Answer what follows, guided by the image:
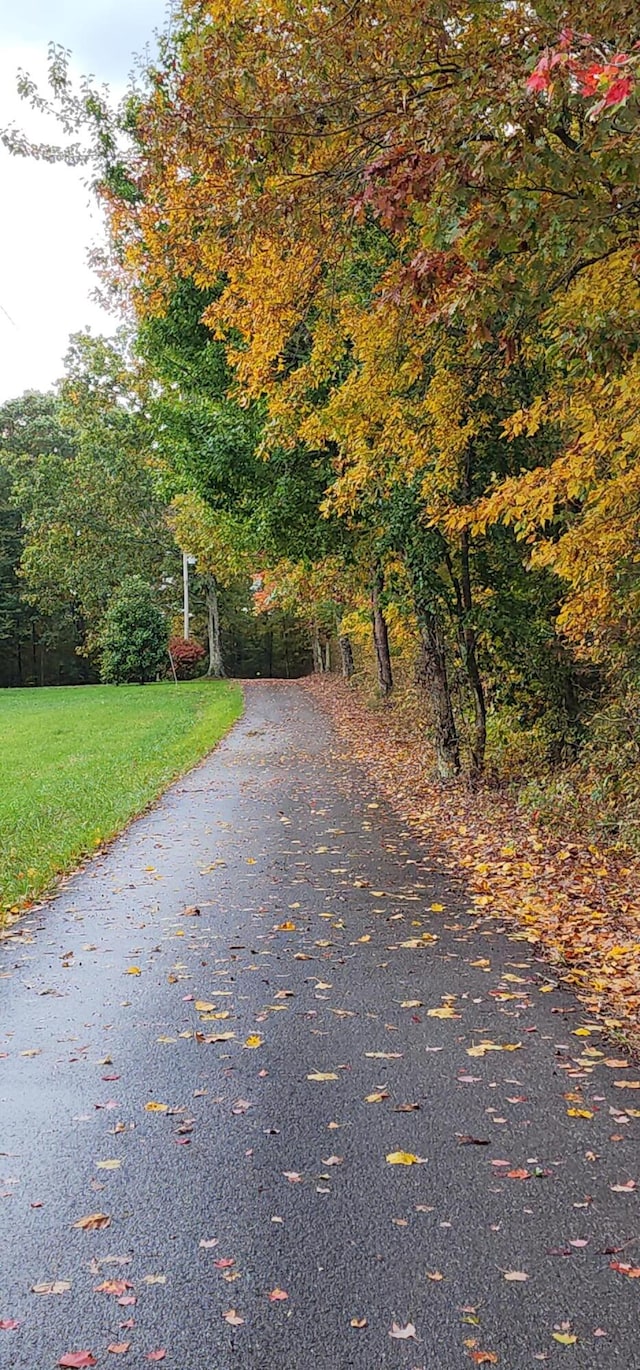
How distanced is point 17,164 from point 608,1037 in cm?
775

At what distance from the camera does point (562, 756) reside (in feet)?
31.2

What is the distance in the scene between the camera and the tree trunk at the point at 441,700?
1055 cm

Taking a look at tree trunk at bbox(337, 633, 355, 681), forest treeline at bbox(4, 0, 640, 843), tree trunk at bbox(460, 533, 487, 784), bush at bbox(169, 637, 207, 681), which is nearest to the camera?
forest treeline at bbox(4, 0, 640, 843)

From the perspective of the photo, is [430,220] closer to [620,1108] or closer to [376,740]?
[620,1108]

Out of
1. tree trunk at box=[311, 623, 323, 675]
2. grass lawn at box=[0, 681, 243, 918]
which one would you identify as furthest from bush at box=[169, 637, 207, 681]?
grass lawn at box=[0, 681, 243, 918]

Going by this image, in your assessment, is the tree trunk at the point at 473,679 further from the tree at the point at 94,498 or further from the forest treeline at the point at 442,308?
the tree at the point at 94,498

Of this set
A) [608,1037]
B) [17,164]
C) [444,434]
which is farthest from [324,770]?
[608,1037]

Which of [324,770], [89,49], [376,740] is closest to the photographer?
[89,49]

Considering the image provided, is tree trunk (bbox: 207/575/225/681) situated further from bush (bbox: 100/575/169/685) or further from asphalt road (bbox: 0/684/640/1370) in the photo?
asphalt road (bbox: 0/684/640/1370)

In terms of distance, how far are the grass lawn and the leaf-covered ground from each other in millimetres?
3140

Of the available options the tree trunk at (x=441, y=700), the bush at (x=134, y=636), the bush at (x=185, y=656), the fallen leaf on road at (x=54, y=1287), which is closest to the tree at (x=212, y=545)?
the bush at (x=185, y=656)

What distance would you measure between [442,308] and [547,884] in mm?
3958

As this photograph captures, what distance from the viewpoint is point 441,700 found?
10617 mm

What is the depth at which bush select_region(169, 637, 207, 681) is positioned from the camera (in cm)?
3394
